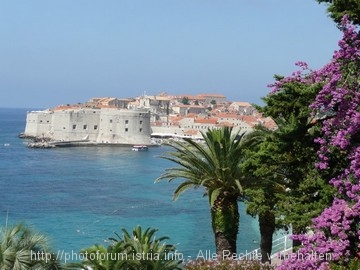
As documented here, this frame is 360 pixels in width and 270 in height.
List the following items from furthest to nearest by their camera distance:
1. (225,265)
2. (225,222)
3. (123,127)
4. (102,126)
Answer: (102,126) < (123,127) < (225,222) < (225,265)

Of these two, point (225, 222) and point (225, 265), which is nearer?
point (225, 265)

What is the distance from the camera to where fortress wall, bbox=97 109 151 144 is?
206 feet

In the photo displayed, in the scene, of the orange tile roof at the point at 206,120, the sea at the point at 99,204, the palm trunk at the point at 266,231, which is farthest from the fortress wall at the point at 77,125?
the palm trunk at the point at 266,231

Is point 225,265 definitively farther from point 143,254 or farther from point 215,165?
point 215,165

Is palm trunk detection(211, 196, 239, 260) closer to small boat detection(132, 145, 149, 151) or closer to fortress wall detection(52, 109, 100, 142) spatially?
small boat detection(132, 145, 149, 151)

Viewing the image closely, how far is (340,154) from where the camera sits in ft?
19.5

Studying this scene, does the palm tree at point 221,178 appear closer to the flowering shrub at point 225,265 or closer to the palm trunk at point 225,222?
the palm trunk at point 225,222

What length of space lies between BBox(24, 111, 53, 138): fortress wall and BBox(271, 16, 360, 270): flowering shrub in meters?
62.6

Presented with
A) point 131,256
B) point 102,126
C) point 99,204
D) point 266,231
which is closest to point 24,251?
point 131,256

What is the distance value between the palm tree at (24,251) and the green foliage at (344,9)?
3.85 meters

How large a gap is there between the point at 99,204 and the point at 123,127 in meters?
36.4

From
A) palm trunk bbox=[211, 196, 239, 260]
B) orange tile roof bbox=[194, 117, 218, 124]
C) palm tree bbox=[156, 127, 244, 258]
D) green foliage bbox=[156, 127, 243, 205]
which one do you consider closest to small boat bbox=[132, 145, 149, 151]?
orange tile roof bbox=[194, 117, 218, 124]

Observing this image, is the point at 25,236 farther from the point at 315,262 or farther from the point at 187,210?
the point at 187,210

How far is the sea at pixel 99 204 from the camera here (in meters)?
19.7
